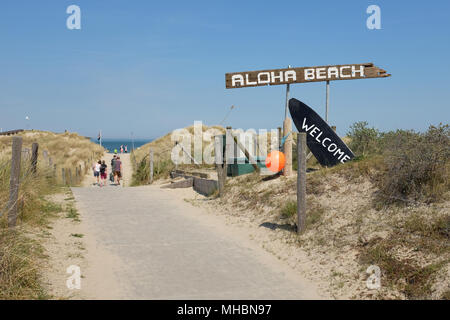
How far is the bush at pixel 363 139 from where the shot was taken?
1363 cm

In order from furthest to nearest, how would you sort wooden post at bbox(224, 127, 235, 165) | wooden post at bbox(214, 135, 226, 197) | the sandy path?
wooden post at bbox(224, 127, 235, 165) < wooden post at bbox(214, 135, 226, 197) < the sandy path

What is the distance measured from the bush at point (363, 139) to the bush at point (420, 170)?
453 centimetres

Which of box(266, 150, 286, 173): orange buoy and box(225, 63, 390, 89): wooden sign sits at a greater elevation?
box(225, 63, 390, 89): wooden sign

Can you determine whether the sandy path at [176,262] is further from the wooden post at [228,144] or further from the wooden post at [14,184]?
the wooden post at [228,144]

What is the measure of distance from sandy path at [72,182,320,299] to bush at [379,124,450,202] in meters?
2.82

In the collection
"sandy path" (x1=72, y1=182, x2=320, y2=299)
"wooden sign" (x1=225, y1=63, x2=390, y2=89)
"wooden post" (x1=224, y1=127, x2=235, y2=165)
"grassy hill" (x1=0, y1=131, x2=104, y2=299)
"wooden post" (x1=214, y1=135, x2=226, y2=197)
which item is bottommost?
"sandy path" (x1=72, y1=182, x2=320, y2=299)

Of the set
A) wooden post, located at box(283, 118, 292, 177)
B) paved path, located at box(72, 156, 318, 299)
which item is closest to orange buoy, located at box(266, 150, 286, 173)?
wooden post, located at box(283, 118, 292, 177)

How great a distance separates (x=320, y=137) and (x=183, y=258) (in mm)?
6003

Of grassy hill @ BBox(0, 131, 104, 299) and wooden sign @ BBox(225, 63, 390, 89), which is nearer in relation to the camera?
grassy hill @ BBox(0, 131, 104, 299)

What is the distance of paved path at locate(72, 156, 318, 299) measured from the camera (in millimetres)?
5785

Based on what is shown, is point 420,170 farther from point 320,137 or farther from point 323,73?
point 323,73

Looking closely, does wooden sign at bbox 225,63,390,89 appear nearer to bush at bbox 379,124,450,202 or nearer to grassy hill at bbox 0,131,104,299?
bush at bbox 379,124,450,202
